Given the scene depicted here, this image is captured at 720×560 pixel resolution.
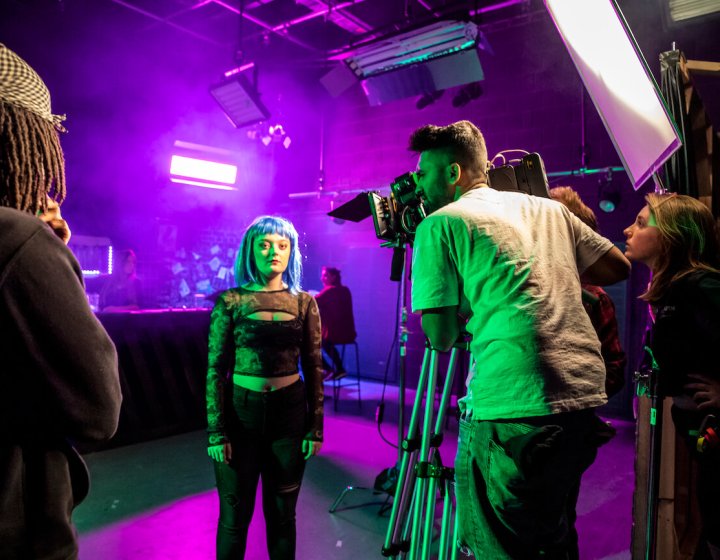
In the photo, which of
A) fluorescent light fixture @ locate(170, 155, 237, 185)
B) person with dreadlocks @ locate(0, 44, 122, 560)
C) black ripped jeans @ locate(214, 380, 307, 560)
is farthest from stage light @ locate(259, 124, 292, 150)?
person with dreadlocks @ locate(0, 44, 122, 560)

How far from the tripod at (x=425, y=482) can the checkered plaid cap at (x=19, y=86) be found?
4.70 ft

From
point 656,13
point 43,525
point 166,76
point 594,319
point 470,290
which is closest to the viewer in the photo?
point 43,525

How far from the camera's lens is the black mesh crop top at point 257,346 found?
222 cm

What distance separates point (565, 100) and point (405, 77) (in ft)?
7.19

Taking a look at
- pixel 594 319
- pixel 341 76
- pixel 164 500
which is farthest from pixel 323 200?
pixel 594 319

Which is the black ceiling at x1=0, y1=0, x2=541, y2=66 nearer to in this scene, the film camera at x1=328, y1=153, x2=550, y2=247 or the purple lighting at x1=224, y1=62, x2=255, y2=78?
the purple lighting at x1=224, y1=62, x2=255, y2=78

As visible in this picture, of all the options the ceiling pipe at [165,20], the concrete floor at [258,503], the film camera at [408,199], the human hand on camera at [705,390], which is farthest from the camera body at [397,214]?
the ceiling pipe at [165,20]

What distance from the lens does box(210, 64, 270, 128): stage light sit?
254 inches

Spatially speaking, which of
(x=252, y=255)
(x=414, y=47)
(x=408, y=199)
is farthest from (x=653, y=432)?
(x=414, y=47)

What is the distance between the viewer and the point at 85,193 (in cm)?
703

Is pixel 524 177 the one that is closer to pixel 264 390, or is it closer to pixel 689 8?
pixel 264 390

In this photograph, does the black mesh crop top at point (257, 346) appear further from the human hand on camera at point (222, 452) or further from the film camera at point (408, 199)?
the film camera at point (408, 199)

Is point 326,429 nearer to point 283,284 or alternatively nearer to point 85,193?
point 283,284

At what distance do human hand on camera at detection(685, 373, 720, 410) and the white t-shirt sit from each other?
75cm
